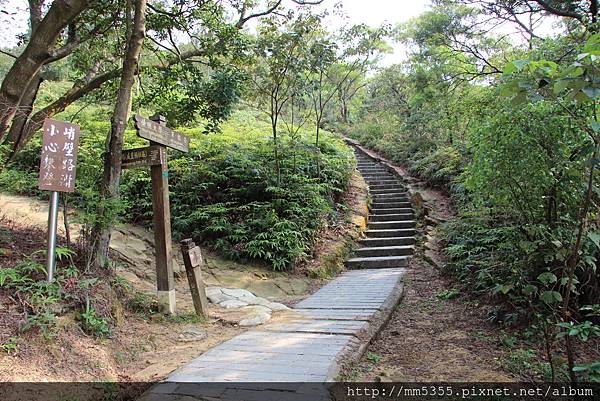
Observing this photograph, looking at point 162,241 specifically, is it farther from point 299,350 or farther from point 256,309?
point 299,350

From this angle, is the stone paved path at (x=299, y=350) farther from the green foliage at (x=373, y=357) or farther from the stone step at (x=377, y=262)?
the stone step at (x=377, y=262)

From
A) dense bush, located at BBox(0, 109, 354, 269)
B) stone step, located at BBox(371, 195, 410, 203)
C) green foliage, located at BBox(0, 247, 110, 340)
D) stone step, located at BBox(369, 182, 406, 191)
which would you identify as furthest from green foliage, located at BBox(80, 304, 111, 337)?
stone step, located at BBox(369, 182, 406, 191)

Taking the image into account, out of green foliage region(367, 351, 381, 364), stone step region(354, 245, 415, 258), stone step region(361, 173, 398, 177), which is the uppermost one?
stone step region(361, 173, 398, 177)

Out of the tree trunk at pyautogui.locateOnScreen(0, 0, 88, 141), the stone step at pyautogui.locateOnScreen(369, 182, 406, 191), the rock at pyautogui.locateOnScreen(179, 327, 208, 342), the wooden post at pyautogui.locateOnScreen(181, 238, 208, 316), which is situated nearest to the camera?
the rock at pyautogui.locateOnScreen(179, 327, 208, 342)

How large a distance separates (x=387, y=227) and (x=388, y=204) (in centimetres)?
127

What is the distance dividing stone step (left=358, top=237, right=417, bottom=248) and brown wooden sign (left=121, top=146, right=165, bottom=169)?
5644 mm

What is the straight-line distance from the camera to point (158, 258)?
494cm

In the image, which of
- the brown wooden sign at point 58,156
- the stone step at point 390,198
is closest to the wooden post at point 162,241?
the brown wooden sign at point 58,156

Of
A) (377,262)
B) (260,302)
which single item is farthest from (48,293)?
(377,262)

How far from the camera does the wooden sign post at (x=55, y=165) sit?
3.77 meters

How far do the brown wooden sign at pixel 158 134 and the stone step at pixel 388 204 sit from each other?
6.76m

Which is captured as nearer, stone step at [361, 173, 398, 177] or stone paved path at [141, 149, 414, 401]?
stone paved path at [141, 149, 414, 401]

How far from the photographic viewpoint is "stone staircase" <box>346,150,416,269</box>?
8334 millimetres

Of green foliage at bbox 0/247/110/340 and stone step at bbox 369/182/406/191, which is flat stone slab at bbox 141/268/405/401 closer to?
green foliage at bbox 0/247/110/340
